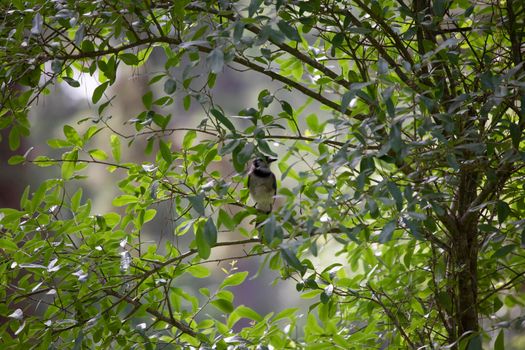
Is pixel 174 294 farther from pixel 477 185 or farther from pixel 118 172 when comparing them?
pixel 118 172

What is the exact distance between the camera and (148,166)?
7.36 ft

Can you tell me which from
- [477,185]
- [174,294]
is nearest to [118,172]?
[174,294]

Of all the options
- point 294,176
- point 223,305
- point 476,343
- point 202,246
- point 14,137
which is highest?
point 14,137

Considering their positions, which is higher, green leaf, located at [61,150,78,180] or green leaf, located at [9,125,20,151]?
green leaf, located at [9,125,20,151]

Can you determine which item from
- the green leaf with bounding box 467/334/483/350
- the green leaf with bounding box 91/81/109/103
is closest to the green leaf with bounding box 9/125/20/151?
the green leaf with bounding box 91/81/109/103

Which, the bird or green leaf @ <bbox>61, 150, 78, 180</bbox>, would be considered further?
the bird

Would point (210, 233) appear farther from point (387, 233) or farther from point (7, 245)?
point (7, 245)

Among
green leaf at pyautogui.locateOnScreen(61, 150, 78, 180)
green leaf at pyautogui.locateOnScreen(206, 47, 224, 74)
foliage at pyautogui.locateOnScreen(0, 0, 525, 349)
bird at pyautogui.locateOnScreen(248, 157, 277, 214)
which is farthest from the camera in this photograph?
bird at pyautogui.locateOnScreen(248, 157, 277, 214)

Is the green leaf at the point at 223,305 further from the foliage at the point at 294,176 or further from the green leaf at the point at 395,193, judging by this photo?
the green leaf at the point at 395,193

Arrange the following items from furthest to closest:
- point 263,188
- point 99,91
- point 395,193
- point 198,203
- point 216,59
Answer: point 263,188, point 99,91, point 198,203, point 395,193, point 216,59

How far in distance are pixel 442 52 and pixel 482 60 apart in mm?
300

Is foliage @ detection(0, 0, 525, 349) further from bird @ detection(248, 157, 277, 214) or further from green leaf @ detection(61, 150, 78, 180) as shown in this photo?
bird @ detection(248, 157, 277, 214)

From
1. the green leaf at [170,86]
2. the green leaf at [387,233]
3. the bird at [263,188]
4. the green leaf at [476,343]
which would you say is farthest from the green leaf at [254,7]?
the bird at [263,188]

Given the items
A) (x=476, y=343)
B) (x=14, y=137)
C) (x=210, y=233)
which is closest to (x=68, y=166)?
(x=14, y=137)
